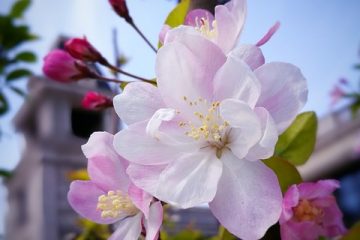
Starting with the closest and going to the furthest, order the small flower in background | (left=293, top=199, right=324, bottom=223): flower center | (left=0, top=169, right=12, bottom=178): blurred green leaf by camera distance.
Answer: (left=293, top=199, right=324, bottom=223): flower center → (left=0, top=169, right=12, bottom=178): blurred green leaf → the small flower in background

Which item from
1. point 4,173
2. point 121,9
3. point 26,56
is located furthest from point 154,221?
point 26,56

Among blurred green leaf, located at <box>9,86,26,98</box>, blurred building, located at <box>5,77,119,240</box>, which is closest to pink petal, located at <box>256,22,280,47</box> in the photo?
blurred green leaf, located at <box>9,86,26,98</box>

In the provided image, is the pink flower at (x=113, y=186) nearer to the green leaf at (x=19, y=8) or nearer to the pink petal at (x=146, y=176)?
the pink petal at (x=146, y=176)

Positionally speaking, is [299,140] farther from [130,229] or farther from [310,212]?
[130,229]

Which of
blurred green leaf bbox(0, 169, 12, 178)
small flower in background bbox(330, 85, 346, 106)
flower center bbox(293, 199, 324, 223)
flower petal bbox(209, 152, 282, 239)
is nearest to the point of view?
flower petal bbox(209, 152, 282, 239)

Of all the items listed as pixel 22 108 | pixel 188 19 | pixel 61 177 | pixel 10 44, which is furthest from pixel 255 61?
pixel 22 108

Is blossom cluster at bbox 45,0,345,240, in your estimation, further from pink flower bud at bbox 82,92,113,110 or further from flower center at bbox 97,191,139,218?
pink flower bud at bbox 82,92,113,110

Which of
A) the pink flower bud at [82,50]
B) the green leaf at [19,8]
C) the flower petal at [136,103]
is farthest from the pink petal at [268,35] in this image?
the green leaf at [19,8]

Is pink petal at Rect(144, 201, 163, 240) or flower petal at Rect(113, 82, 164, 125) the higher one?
flower petal at Rect(113, 82, 164, 125)
